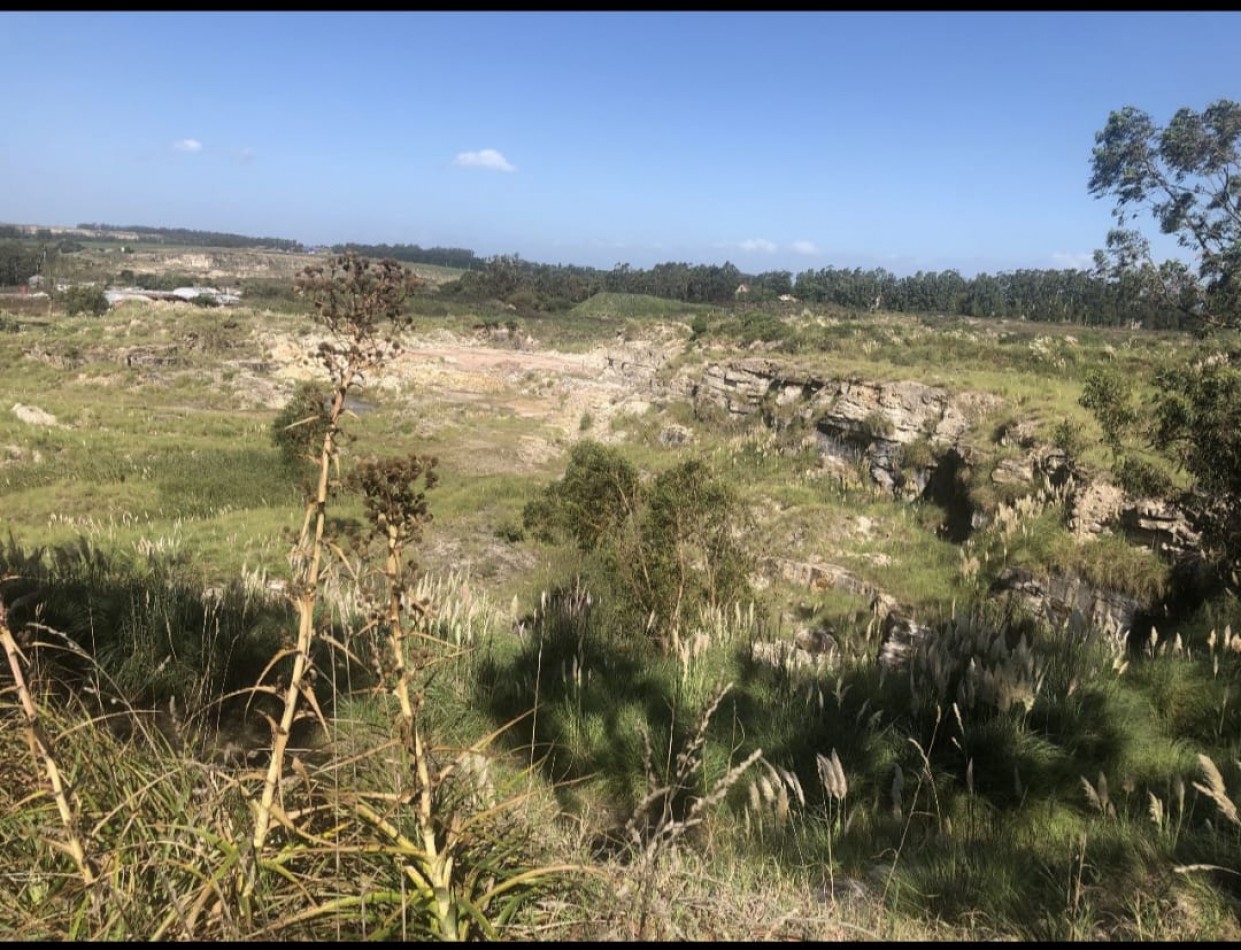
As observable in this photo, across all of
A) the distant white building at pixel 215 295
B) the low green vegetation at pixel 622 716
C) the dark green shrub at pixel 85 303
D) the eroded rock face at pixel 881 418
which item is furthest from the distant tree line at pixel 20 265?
the eroded rock face at pixel 881 418

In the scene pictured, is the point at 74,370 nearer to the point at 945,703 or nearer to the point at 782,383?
the point at 782,383

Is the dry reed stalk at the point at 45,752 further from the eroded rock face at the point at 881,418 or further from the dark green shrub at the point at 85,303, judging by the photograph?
the dark green shrub at the point at 85,303

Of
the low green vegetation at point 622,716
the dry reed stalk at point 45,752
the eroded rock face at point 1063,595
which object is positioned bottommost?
the eroded rock face at point 1063,595

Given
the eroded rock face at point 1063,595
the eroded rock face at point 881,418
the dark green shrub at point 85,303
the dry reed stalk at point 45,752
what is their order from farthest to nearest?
the dark green shrub at point 85,303 < the eroded rock face at point 881,418 < the eroded rock face at point 1063,595 < the dry reed stalk at point 45,752

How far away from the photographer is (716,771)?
3184mm

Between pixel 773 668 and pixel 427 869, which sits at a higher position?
pixel 427 869

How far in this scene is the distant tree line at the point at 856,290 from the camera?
68.8 meters

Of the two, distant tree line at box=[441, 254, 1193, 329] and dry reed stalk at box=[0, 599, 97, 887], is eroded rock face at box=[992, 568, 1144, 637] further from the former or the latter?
distant tree line at box=[441, 254, 1193, 329]

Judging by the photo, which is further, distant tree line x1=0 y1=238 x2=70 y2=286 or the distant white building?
distant tree line x1=0 y1=238 x2=70 y2=286

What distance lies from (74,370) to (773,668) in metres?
45.9

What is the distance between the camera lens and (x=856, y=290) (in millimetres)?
86062

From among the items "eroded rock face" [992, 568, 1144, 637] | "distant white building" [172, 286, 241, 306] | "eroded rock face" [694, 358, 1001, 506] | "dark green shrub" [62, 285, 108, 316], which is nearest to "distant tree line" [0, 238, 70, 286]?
"distant white building" [172, 286, 241, 306]

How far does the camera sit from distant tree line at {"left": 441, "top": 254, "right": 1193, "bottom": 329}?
6875 cm

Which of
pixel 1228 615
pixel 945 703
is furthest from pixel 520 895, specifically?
pixel 1228 615
